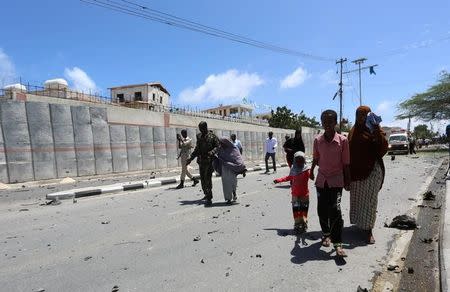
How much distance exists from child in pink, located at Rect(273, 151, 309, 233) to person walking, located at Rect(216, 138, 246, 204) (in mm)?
2856

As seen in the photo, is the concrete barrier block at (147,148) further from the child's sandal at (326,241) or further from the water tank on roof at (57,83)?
the water tank on roof at (57,83)

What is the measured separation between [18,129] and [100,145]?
4169 millimetres

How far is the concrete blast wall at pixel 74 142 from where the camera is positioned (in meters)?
15.6

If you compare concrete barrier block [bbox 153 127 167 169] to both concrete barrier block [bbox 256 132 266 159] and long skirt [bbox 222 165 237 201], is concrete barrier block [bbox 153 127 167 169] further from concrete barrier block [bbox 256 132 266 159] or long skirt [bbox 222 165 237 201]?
long skirt [bbox 222 165 237 201]

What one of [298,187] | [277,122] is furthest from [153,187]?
[277,122]

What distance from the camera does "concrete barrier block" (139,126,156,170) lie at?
876 inches

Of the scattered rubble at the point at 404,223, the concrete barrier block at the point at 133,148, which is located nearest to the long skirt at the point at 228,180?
the scattered rubble at the point at 404,223

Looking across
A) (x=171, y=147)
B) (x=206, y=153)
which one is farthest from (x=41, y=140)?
(x=206, y=153)

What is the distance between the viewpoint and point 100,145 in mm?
19500

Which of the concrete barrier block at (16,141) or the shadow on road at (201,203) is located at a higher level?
the concrete barrier block at (16,141)

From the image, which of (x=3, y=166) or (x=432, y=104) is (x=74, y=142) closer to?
(x=3, y=166)

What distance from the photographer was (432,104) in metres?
49.9

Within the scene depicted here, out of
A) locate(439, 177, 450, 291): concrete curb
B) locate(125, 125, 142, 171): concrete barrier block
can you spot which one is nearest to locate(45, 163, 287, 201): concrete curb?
locate(125, 125, 142, 171): concrete barrier block

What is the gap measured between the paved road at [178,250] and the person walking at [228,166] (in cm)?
41
